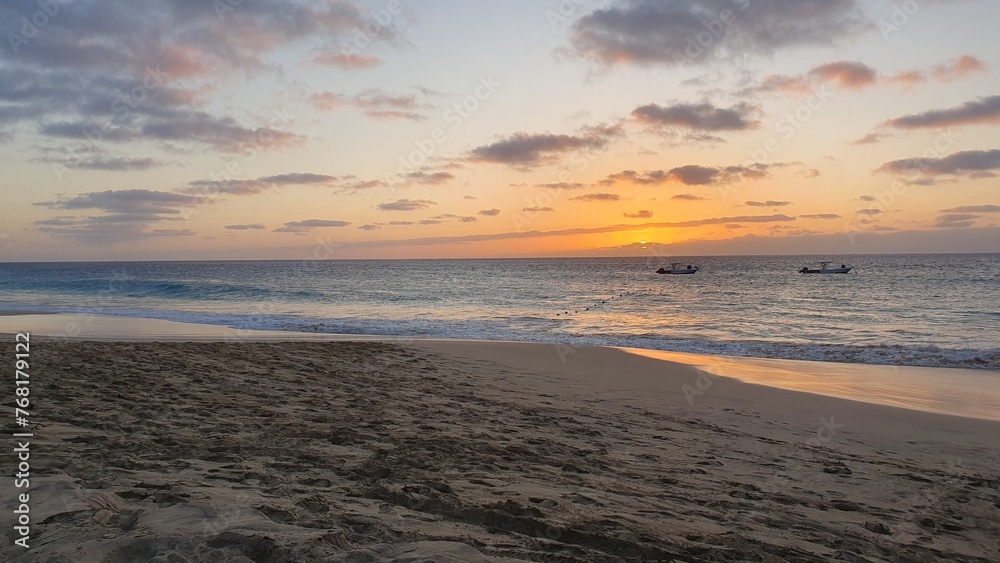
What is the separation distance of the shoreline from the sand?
5.04 feet

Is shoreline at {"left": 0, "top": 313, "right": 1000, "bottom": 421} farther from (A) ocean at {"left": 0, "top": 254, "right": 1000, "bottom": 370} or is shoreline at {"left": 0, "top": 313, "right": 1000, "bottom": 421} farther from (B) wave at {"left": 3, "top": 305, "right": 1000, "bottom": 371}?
(A) ocean at {"left": 0, "top": 254, "right": 1000, "bottom": 370}

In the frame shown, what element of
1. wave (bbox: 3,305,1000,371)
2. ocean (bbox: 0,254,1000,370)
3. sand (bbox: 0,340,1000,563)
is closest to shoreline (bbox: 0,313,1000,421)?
wave (bbox: 3,305,1000,371)

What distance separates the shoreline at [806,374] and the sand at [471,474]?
5.04 ft

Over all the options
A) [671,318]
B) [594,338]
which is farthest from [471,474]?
[671,318]

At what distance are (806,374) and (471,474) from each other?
12.4 m

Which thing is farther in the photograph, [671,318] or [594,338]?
[671,318]

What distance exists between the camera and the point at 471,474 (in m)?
5.05

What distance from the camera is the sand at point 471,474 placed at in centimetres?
348

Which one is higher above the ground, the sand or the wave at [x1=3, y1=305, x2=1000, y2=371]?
the sand

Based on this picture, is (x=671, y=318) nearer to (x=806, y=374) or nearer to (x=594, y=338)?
A: (x=594, y=338)

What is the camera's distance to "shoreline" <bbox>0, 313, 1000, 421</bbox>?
37.0ft

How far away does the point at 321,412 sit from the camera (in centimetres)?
729

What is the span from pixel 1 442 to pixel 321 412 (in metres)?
3.11

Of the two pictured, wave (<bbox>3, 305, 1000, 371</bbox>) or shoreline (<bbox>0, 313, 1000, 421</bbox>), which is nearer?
shoreline (<bbox>0, 313, 1000, 421</bbox>)
